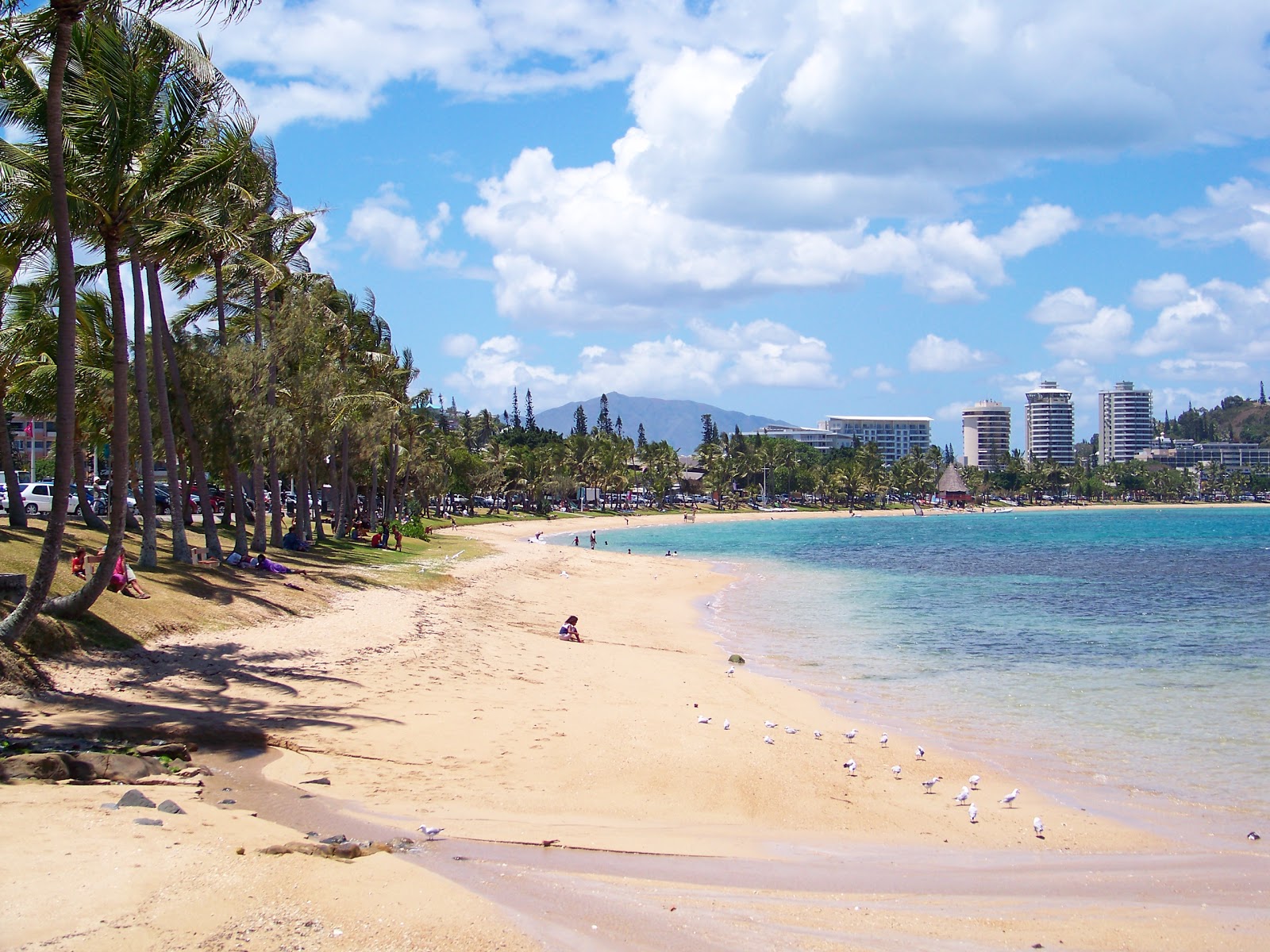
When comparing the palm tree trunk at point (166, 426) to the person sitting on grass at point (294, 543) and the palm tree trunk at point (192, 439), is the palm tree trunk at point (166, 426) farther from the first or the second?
the person sitting on grass at point (294, 543)

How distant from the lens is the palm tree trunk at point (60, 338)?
11359 mm

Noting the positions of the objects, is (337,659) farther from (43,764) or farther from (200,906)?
(200,906)

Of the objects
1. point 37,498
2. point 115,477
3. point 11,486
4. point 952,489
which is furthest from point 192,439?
point 952,489

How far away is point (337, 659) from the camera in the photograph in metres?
15.6

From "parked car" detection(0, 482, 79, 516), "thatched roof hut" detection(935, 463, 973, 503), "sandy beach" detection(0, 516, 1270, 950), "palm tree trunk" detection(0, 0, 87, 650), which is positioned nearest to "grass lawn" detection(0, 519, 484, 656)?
"sandy beach" detection(0, 516, 1270, 950)

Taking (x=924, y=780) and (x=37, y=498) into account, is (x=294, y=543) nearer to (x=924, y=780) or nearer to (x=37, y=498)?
(x=37, y=498)

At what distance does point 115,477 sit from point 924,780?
11695mm

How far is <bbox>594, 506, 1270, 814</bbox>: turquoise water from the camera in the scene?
13445 mm

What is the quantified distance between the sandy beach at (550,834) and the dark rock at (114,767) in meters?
0.35

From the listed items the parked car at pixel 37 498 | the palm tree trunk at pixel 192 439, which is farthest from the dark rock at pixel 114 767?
the parked car at pixel 37 498

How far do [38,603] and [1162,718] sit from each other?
16123mm

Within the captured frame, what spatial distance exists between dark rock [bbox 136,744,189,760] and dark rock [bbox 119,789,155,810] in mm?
1699

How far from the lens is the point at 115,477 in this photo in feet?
45.4

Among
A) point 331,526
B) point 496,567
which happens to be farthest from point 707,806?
point 331,526
